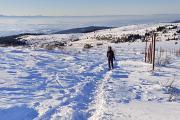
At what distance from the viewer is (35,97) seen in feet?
43.9

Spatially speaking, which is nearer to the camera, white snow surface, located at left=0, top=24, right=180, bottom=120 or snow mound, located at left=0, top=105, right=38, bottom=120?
snow mound, located at left=0, top=105, right=38, bottom=120

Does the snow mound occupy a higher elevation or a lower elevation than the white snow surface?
higher

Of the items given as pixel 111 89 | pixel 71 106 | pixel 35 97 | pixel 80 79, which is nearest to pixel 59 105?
pixel 71 106

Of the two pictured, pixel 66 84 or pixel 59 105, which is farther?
pixel 66 84

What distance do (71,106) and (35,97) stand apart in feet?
6.49

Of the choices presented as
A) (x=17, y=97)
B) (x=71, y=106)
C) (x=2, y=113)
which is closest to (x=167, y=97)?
(x=71, y=106)

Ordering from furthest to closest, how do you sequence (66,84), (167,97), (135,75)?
(135,75)
(66,84)
(167,97)

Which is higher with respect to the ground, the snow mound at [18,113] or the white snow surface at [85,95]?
the snow mound at [18,113]

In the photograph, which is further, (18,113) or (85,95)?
(85,95)

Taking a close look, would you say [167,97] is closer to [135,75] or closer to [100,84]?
[100,84]

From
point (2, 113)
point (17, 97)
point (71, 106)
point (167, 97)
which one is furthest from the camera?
point (167, 97)

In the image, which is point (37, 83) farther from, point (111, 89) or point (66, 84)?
point (111, 89)

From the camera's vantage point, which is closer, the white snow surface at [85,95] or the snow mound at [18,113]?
the snow mound at [18,113]

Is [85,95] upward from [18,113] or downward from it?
downward
